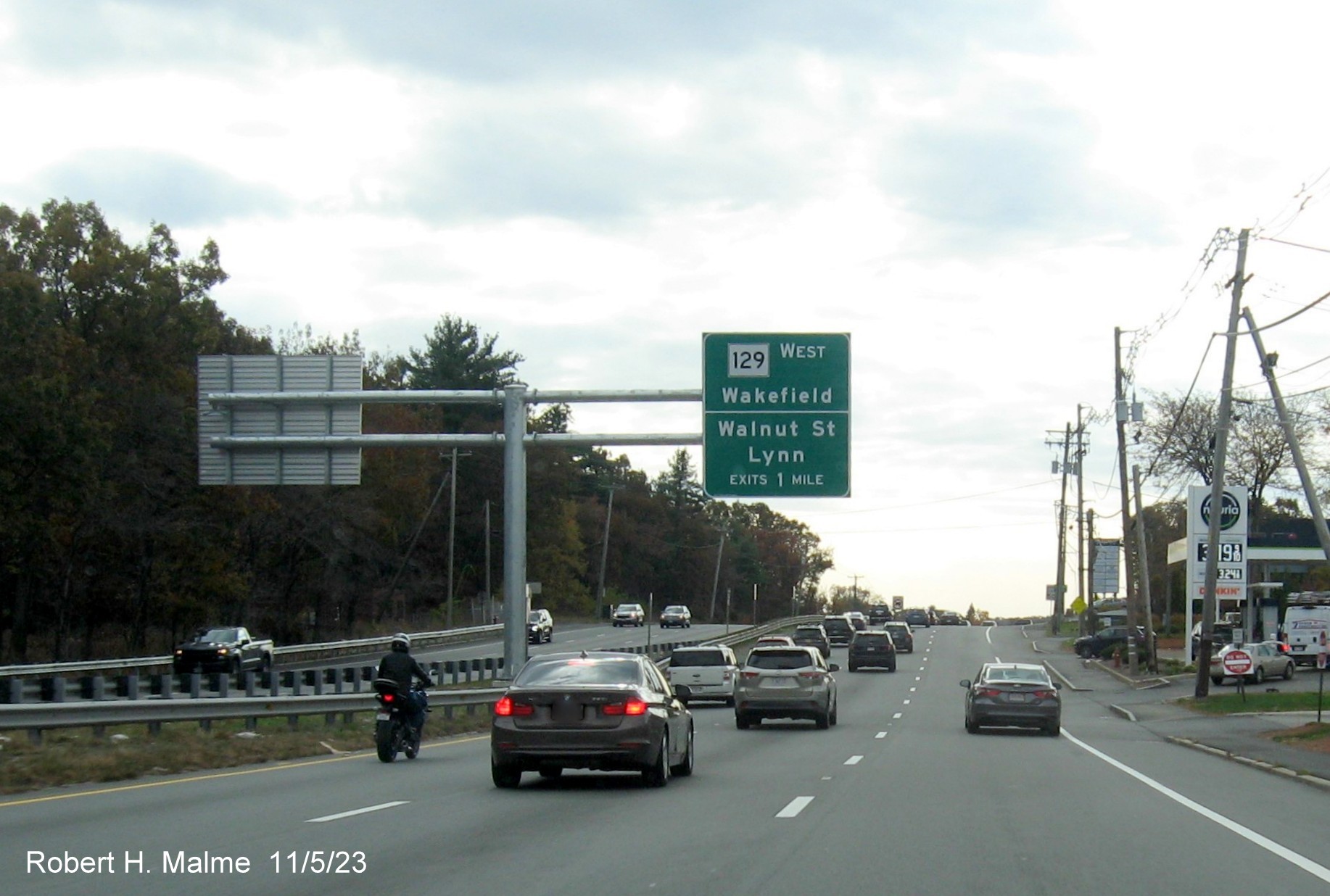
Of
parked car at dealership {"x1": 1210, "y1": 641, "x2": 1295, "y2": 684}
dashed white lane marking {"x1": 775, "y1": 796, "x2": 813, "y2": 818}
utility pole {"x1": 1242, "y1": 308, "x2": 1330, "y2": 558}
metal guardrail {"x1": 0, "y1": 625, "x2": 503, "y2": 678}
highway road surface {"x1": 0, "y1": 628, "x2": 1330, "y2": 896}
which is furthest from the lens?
parked car at dealership {"x1": 1210, "y1": 641, "x2": 1295, "y2": 684}

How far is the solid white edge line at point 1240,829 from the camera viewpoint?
11102 mm

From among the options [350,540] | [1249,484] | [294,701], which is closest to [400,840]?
[294,701]

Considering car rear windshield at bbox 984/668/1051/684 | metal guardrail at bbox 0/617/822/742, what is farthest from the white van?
metal guardrail at bbox 0/617/822/742

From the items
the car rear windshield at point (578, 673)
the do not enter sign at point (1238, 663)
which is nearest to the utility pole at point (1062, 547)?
the do not enter sign at point (1238, 663)

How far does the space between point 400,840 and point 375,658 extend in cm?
4737

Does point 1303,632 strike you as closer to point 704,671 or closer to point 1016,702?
point 704,671

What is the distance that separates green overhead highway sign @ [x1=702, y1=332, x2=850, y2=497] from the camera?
1015 inches

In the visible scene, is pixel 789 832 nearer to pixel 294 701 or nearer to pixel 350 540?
pixel 294 701

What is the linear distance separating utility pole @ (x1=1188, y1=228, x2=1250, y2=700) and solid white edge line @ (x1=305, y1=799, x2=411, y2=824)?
28.7 m

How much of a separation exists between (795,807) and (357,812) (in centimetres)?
431

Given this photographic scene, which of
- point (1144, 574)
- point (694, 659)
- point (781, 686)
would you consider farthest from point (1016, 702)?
point (1144, 574)

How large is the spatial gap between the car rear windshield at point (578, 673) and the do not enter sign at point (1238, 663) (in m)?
27.6

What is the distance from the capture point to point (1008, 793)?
55.2 feet

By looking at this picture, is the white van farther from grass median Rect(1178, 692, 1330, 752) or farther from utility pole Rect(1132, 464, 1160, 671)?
grass median Rect(1178, 692, 1330, 752)
